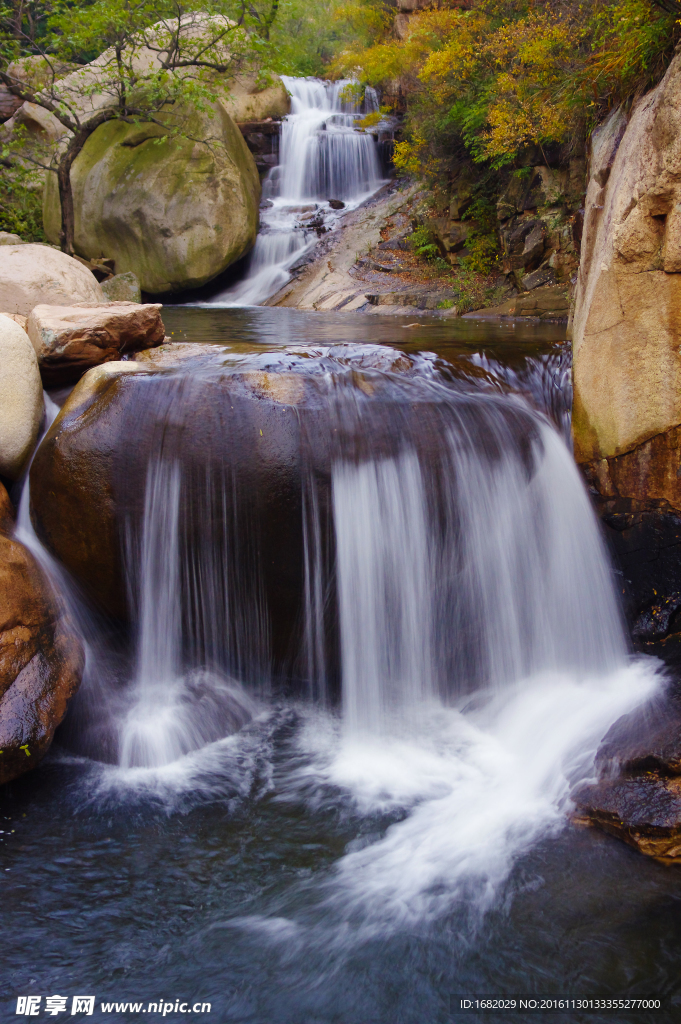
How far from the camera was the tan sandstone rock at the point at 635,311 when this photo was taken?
13.5 feet

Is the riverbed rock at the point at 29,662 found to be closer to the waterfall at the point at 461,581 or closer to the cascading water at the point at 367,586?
the cascading water at the point at 367,586

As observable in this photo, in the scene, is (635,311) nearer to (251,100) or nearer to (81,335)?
(81,335)

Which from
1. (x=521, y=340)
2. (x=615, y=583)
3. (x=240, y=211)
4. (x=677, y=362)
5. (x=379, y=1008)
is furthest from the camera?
(x=240, y=211)

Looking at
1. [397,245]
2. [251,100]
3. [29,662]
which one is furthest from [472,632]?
[251,100]

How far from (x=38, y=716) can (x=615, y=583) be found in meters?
3.72

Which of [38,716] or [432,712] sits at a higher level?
[38,716]

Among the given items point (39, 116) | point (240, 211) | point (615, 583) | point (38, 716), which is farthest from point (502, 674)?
point (39, 116)

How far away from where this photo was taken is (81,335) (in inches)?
190

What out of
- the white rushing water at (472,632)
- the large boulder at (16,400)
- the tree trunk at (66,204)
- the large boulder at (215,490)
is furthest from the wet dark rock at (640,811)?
the tree trunk at (66,204)

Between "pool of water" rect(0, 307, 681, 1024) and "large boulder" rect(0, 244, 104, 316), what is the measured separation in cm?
412

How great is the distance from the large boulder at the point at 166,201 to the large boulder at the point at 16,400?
11.1 meters

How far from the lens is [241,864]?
3.14 meters

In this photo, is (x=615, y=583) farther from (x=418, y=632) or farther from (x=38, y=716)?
(x=38, y=716)

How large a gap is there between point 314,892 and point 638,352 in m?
3.69
